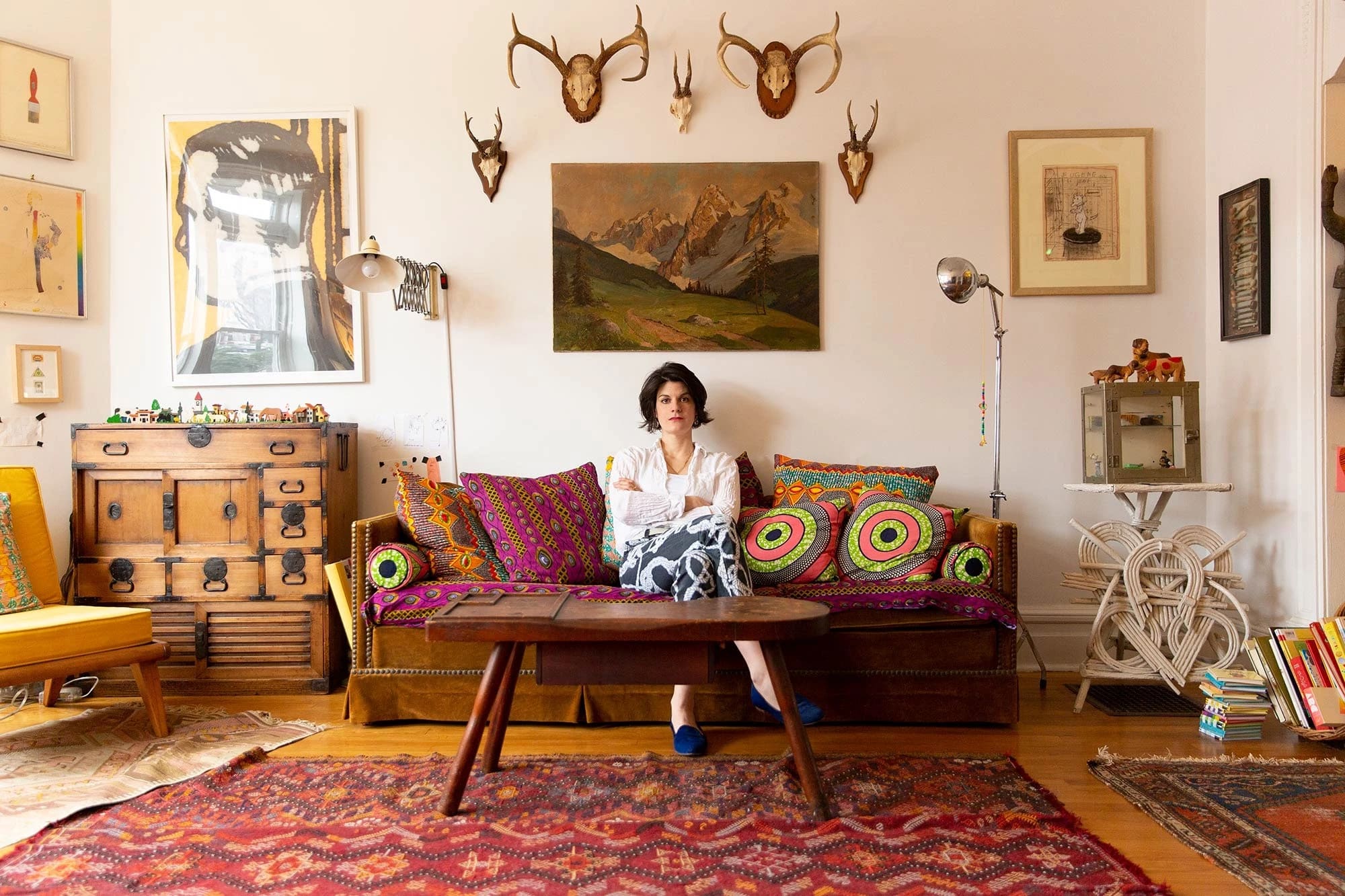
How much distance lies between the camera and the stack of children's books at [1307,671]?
274 centimetres

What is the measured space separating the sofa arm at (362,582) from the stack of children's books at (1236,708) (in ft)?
9.42

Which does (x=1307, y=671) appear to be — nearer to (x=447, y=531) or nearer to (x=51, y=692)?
(x=447, y=531)

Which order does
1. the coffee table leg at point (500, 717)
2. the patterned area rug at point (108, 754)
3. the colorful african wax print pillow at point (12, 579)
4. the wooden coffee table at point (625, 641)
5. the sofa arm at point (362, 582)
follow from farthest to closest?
the sofa arm at point (362, 582) < the colorful african wax print pillow at point (12, 579) < the coffee table leg at point (500, 717) < the patterned area rug at point (108, 754) < the wooden coffee table at point (625, 641)

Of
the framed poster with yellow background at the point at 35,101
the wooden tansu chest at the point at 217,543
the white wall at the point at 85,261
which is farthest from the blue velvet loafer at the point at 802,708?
the framed poster with yellow background at the point at 35,101

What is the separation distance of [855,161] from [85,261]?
3487mm

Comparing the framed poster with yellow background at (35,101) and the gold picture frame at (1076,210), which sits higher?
the framed poster with yellow background at (35,101)

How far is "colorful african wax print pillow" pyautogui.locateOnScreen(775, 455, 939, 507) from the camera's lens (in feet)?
11.1

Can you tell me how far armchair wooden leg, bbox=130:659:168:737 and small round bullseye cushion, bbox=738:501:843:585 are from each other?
207 centimetres

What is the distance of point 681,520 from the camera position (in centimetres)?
305

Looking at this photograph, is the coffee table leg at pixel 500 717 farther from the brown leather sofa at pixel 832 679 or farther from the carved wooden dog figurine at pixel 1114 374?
the carved wooden dog figurine at pixel 1114 374

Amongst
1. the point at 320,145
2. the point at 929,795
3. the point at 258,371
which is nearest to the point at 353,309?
the point at 258,371

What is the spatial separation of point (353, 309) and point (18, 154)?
4.99ft

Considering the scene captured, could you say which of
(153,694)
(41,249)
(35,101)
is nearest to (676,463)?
(153,694)

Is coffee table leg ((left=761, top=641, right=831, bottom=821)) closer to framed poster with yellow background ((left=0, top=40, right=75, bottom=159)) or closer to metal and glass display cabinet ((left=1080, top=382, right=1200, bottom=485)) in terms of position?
metal and glass display cabinet ((left=1080, top=382, right=1200, bottom=485))
